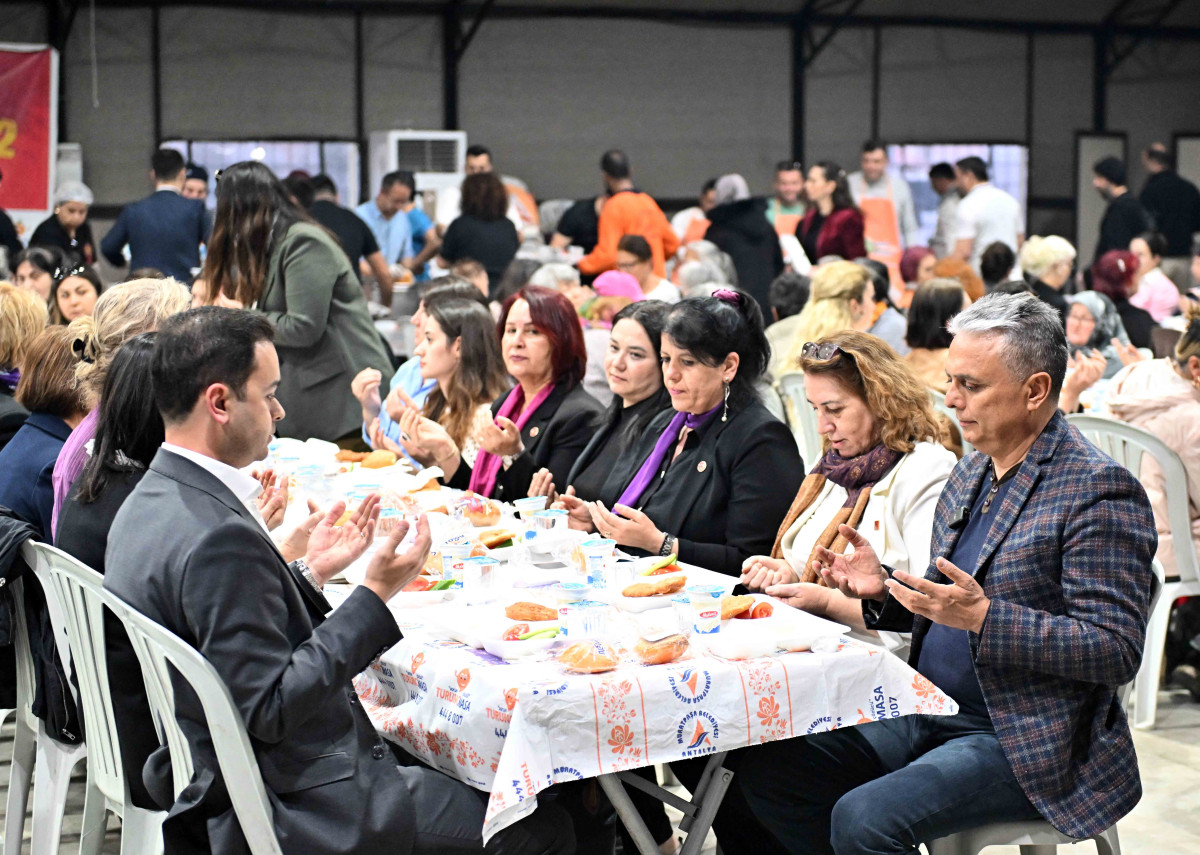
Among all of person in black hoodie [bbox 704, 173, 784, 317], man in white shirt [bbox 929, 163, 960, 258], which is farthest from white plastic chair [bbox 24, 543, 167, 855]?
man in white shirt [bbox 929, 163, 960, 258]

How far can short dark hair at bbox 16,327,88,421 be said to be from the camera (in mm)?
3012

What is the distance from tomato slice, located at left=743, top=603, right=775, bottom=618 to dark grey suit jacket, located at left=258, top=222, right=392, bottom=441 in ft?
9.23

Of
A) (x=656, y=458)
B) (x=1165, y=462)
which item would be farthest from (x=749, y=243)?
(x=656, y=458)

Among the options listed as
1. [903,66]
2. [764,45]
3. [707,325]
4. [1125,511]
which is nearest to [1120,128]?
[903,66]

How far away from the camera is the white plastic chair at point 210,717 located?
6.14 feet

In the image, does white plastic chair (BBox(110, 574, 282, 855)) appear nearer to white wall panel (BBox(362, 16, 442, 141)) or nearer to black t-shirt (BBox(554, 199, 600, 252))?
black t-shirt (BBox(554, 199, 600, 252))

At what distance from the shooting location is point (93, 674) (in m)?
2.31

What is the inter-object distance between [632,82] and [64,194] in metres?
6.40

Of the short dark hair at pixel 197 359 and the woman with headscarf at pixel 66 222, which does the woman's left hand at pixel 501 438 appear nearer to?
the short dark hair at pixel 197 359

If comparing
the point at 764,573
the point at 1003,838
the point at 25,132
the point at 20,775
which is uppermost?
the point at 25,132

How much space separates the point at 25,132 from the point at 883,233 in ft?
22.4

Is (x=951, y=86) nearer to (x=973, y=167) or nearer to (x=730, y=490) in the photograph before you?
(x=973, y=167)

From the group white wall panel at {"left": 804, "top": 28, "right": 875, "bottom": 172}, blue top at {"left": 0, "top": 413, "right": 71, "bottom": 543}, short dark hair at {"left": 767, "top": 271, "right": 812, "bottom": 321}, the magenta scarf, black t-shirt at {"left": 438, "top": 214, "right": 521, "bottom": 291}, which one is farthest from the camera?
white wall panel at {"left": 804, "top": 28, "right": 875, "bottom": 172}

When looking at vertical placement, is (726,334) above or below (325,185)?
below
